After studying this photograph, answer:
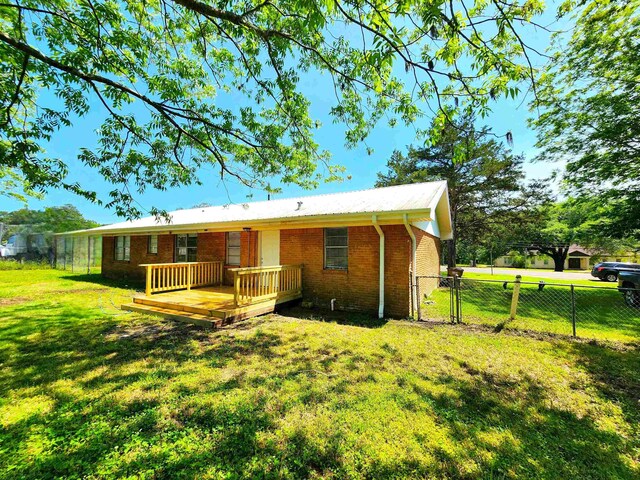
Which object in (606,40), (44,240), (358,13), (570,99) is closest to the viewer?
(358,13)

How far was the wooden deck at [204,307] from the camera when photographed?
6375mm

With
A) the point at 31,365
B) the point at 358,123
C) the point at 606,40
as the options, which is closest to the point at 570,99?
the point at 606,40

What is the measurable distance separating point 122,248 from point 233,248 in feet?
28.5

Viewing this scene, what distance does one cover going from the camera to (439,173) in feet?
64.2

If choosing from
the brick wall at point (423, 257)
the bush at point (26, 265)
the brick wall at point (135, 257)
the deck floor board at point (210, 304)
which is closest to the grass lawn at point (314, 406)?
the deck floor board at point (210, 304)

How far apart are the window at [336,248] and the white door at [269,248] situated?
2023 millimetres

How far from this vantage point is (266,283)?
27.8 feet

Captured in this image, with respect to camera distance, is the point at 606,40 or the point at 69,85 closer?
the point at 69,85

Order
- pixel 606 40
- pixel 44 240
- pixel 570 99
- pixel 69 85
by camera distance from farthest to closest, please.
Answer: pixel 44 240 < pixel 570 99 < pixel 606 40 < pixel 69 85

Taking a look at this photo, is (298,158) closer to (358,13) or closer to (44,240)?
(358,13)

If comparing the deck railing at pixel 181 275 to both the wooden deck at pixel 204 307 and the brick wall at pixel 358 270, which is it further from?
the brick wall at pixel 358 270

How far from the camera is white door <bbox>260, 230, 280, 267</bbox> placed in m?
9.72

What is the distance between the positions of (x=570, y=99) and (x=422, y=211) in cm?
1101

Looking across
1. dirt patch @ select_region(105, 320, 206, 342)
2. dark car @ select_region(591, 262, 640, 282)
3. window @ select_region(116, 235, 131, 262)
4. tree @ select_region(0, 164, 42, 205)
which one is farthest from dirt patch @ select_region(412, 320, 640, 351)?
tree @ select_region(0, 164, 42, 205)
